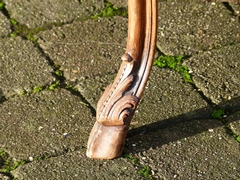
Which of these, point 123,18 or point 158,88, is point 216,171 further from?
point 123,18

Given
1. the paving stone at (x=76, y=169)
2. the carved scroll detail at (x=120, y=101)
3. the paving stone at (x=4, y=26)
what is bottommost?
the paving stone at (x=76, y=169)

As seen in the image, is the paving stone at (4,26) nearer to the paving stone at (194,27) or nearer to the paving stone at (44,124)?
the paving stone at (44,124)

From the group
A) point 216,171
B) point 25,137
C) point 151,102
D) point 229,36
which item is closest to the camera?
point 216,171

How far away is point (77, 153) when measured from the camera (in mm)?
2812

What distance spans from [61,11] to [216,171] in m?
1.57

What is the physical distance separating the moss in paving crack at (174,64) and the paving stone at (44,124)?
0.52 m

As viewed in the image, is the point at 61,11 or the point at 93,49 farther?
the point at 61,11

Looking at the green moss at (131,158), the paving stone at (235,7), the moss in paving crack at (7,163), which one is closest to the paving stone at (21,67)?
the moss in paving crack at (7,163)

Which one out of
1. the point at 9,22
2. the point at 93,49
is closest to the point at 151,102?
the point at 93,49

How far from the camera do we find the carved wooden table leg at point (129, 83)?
2.55m

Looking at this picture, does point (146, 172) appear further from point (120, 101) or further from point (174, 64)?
point (174, 64)

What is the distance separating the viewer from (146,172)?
107 inches

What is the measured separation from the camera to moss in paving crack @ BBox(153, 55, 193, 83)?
3337 mm

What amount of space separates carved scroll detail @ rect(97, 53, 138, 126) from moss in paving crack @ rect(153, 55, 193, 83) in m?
0.72
